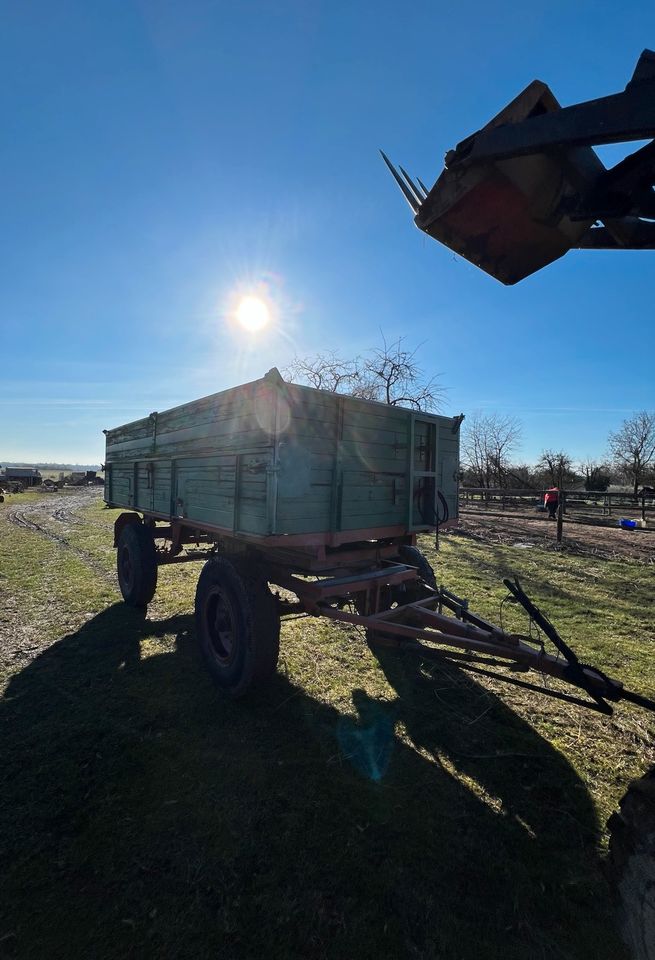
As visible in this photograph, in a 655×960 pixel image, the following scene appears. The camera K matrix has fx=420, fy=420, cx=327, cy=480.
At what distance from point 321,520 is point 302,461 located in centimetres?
52

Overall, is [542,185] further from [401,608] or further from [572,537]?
[572,537]

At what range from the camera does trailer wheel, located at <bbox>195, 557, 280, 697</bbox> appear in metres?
3.55

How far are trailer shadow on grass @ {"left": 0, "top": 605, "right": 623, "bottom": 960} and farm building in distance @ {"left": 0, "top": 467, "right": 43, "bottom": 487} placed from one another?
49437 millimetres

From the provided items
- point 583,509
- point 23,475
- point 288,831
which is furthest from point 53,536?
point 23,475

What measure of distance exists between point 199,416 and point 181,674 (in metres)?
2.65

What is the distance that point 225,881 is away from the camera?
210 centimetres

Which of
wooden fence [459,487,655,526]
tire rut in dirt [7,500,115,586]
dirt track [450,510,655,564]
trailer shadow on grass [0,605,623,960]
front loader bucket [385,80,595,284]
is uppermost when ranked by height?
front loader bucket [385,80,595,284]

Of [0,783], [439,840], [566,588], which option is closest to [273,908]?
[439,840]

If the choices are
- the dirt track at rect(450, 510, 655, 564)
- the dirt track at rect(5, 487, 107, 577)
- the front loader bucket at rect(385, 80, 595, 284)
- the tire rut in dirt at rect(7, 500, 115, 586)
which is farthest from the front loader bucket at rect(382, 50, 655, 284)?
the dirt track at rect(450, 510, 655, 564)

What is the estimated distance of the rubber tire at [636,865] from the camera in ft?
5.84

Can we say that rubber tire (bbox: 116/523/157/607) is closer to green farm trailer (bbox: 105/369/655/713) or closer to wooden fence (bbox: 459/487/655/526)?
green farm trailer (bbox: 105/369/655/713)

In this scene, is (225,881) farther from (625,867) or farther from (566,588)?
(566,588)

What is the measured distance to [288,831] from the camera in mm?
2400

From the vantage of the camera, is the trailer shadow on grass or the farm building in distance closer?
the trailer shadow on grass
